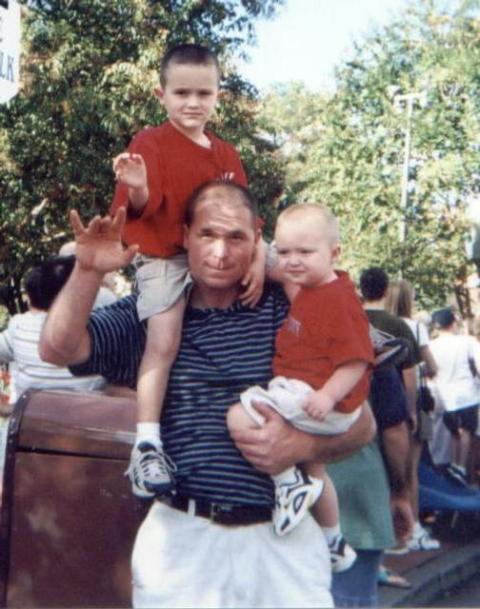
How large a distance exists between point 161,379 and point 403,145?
22.9 metres

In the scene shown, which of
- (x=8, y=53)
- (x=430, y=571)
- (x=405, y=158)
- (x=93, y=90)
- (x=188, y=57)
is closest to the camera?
(x=188, y=57)

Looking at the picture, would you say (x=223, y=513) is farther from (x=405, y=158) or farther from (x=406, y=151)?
(x=406, y=151)

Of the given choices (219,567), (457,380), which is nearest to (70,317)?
(219,567)

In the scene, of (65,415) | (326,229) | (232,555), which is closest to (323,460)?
(232,555)

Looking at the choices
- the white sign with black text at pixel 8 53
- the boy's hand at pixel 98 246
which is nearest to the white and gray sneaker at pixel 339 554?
the boy's hand at pixel 98 246

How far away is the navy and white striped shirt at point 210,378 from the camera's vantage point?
2.81m

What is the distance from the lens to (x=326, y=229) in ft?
10.2

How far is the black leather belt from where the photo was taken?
2783 mm

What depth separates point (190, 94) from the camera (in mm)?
3387

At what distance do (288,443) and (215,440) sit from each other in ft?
0.59

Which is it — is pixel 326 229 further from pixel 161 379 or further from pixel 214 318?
pixel 161 379

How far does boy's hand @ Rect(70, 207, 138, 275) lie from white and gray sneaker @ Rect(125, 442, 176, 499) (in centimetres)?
44

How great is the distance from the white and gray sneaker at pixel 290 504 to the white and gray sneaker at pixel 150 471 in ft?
0.84

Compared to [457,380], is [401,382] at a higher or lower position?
higher
